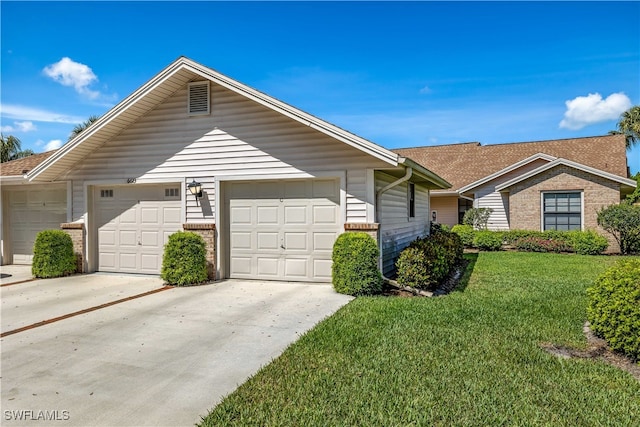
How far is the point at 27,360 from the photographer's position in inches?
163

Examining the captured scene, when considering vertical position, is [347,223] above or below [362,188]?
below

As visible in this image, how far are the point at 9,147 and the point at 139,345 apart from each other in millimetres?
35969

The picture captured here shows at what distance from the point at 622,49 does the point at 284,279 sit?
36.6 feet

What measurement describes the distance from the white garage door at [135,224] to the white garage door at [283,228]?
167cm

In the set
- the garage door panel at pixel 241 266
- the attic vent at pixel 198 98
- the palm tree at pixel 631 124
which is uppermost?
the palm tree at pixel 631 124

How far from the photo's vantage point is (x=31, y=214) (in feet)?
37.2

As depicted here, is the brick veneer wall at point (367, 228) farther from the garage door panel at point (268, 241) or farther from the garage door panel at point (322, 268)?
the garage door panel at point (268, 241)

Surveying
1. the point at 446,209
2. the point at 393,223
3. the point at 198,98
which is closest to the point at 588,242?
the point at 446,209

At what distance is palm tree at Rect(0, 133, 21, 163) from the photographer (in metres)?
30.6

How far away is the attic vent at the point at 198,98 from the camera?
871 cm

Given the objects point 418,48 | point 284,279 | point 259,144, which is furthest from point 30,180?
point 418,48

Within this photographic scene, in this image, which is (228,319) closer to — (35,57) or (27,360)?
(27,360)

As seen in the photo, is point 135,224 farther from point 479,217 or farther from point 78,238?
point 479,217

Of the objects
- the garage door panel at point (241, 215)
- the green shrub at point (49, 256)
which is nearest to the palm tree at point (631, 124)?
the garage door panel at point (241, 215)
